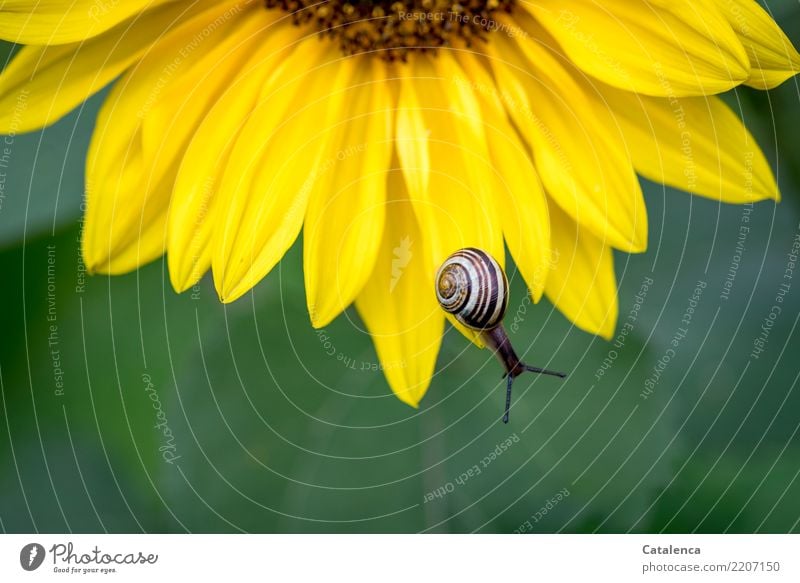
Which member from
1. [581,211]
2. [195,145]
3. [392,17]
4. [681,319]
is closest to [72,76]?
[195,145]

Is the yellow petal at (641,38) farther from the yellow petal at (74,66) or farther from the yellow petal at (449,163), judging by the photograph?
the yellow petal at (74,66)

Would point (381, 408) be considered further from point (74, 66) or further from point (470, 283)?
point (74, 66)

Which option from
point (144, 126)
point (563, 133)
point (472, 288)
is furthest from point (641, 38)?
point (144, 126)

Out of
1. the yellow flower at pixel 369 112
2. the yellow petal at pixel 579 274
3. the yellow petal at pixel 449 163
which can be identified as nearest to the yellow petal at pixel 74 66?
the yellow flower at pixel 369 112

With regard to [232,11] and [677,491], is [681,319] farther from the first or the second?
[232,11]

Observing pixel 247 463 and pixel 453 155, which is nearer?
pixel 453 155

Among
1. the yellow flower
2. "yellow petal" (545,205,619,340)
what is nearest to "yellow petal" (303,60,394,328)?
the yellow flower
